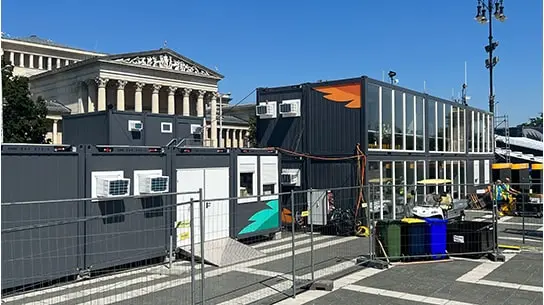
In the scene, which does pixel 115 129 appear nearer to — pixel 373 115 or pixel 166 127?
pixel 166 127

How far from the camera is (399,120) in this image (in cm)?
1717

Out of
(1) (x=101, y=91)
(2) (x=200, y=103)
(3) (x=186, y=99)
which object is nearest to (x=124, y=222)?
(1) (x=101, y=91)

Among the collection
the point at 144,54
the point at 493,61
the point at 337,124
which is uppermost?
the point at 144,54

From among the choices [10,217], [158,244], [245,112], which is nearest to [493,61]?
[158,244]

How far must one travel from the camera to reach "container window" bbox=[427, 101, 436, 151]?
19.3 meters

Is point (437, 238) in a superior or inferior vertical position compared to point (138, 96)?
inferior

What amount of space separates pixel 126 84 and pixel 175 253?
57.4 metres

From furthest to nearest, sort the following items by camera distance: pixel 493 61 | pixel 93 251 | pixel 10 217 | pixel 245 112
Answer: pixel 245 112 < pixel 493 61 < pixel 93 251 < pixel 10 217

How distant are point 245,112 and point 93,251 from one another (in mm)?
74328

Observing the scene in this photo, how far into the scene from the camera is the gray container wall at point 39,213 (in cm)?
815

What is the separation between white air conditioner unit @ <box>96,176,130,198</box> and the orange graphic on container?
27.5ft

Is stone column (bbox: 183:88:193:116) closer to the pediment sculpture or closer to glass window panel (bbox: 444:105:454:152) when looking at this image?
the pediment sculpture

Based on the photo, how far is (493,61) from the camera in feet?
93.8

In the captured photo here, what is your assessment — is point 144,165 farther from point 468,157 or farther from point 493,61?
point 493,61
